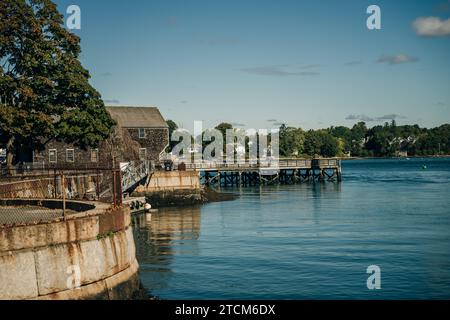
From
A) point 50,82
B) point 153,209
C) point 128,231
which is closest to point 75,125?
point 50,82

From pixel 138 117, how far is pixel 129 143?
241 inches

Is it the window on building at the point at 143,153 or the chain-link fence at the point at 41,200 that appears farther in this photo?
the window on building at the point at 143,153

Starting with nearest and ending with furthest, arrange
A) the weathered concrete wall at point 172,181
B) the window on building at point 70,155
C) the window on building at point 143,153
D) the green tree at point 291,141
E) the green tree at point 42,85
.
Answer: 1. the green tree at point 42,85
2. the weathered concrete wall at point 172,181
3. the window on building at point 70,155
4. the window on building at point 143,153
5. the green tree at point 291,141

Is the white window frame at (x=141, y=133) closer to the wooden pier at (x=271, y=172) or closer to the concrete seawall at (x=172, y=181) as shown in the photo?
the concrete seawall at (x=172, y=181)

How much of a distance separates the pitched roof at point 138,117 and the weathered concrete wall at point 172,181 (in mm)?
11754

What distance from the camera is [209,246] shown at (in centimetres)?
2992

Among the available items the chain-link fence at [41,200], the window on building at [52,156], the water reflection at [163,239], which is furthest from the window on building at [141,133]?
the chain-link fence at [41,200]

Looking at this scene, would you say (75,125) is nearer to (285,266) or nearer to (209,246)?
(209,246)

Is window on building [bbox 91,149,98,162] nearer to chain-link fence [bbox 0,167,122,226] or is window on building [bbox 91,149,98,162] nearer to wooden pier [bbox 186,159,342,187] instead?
chain-link fence [bbox 0,167,122,226]

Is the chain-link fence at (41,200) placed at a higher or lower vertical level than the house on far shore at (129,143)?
lower

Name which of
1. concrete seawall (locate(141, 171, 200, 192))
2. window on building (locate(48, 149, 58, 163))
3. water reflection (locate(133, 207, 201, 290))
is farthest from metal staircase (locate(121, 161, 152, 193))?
window on building (locate(48, 149, 58, 163))

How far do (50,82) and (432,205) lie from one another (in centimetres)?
3408

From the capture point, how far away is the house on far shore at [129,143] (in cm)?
5588
